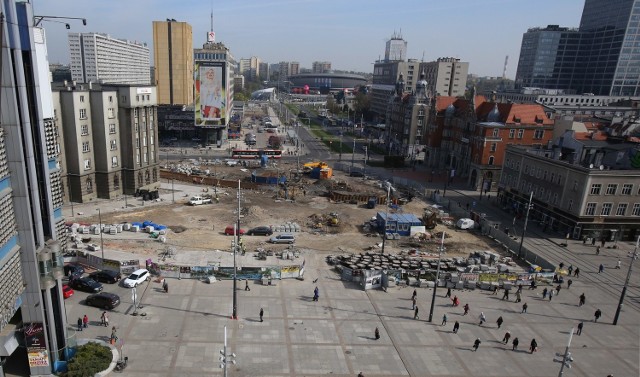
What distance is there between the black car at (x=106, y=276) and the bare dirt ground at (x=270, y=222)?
701 cm

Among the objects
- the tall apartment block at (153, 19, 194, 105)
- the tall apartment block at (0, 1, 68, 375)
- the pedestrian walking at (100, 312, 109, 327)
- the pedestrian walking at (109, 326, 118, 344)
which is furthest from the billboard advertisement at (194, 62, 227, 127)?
the pedestrian walking at (109, 326, 118, 344)

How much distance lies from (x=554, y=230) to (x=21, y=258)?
64785 millimetres

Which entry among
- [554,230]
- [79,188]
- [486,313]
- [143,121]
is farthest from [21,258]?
[554,230]

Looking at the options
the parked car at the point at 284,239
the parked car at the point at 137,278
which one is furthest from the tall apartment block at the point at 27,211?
the parked car at the point at 284,239

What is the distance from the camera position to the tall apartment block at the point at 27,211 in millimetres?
22609

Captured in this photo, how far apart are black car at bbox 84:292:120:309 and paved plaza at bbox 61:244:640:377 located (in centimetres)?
64

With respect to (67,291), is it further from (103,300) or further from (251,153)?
(251,153)

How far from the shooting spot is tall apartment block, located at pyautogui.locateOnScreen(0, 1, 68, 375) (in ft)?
74.2

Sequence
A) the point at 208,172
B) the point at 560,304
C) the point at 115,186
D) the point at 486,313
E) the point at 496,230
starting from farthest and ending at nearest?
the point at 208,172, the point at 115,186, the point at 496,230, the point at 560,304, the point at 486,313

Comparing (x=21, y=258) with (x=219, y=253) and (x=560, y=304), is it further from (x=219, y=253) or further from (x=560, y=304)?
(x=560, y=304)

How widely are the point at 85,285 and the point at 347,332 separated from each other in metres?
23.7

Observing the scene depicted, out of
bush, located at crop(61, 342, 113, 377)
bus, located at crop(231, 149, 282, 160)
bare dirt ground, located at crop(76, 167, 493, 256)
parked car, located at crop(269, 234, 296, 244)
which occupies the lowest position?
bare dirt ground, located at crop(76, 167, 493, 256)

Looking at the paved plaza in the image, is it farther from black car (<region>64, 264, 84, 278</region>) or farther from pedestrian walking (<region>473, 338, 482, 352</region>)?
black car (<region>64, 264, 84, 278</region>)

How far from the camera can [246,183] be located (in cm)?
8169
